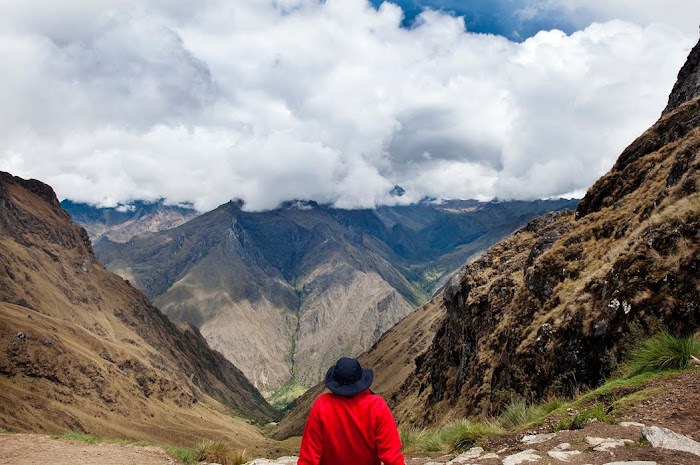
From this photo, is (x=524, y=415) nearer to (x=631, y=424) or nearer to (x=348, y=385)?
(x=631, y=424)

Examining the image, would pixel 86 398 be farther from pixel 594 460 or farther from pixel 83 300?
pixel 594 460

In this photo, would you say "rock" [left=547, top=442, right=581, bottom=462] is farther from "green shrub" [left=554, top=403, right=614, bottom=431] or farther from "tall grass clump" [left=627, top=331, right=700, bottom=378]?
"tall grass clump" [left=627, top=331, right=700, bottom=378]

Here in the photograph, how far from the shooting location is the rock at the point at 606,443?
7.82 meters

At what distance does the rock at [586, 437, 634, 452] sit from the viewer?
7824 millimetres

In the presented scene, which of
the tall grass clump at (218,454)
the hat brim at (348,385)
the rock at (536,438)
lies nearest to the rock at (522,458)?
the rock at (536,438)

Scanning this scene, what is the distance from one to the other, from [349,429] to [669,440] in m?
5.86

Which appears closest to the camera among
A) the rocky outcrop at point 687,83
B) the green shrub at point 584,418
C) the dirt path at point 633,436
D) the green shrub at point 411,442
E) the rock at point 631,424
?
the dirt path at point 633,436

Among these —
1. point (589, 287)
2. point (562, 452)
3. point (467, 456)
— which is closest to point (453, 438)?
point (467, 456)

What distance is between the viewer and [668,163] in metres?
22.8

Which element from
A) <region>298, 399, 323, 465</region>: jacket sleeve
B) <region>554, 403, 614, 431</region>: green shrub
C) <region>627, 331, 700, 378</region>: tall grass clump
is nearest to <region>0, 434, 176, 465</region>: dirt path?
<region>298, 399, 323, 465</region>: jacket sleeve

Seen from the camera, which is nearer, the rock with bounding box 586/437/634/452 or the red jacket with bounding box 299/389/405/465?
the red jacket with bounding box 299/389/405/465

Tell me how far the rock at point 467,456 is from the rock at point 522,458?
4.60 feet

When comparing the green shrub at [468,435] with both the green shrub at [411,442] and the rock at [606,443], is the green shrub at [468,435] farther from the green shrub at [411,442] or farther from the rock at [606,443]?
the rock at [606,443]

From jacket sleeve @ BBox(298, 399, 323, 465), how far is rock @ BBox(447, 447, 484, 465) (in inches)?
200
